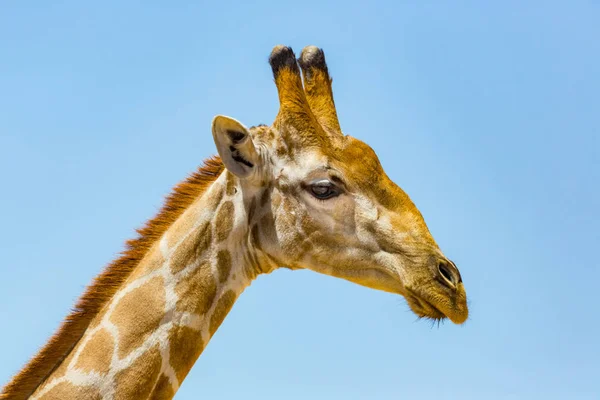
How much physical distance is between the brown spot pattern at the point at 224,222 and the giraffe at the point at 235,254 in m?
0.01

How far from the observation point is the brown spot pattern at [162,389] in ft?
28.3

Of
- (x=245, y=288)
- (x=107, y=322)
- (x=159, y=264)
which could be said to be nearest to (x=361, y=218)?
(x=245, y=288)

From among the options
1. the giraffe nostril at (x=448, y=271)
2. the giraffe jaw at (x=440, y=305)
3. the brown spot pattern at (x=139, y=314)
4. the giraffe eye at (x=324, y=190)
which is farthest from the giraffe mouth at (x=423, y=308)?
the brown spot pattern at (x=139, y=314)

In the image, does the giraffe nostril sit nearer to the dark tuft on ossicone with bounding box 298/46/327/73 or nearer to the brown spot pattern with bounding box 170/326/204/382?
the brown spot pattern with bounding box 170/326/204/382

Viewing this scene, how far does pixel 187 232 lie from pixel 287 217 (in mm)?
1102

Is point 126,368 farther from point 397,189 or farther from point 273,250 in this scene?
point 397,189

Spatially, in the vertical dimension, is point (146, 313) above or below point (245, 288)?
below

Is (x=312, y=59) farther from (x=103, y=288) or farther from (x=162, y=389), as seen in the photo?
(x=162, y=389)

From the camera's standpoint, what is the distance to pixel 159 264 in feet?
30.0

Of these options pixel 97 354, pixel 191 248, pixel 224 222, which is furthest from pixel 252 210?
pixel 97 354

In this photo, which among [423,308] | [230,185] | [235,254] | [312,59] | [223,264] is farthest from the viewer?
[312,59]

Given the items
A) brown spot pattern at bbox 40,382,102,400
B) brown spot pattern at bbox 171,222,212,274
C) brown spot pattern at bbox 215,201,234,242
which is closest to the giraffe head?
brown spot pattern at bbox 215,201,234,242

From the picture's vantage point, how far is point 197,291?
898 centimetres

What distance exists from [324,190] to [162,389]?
274 centimetres
